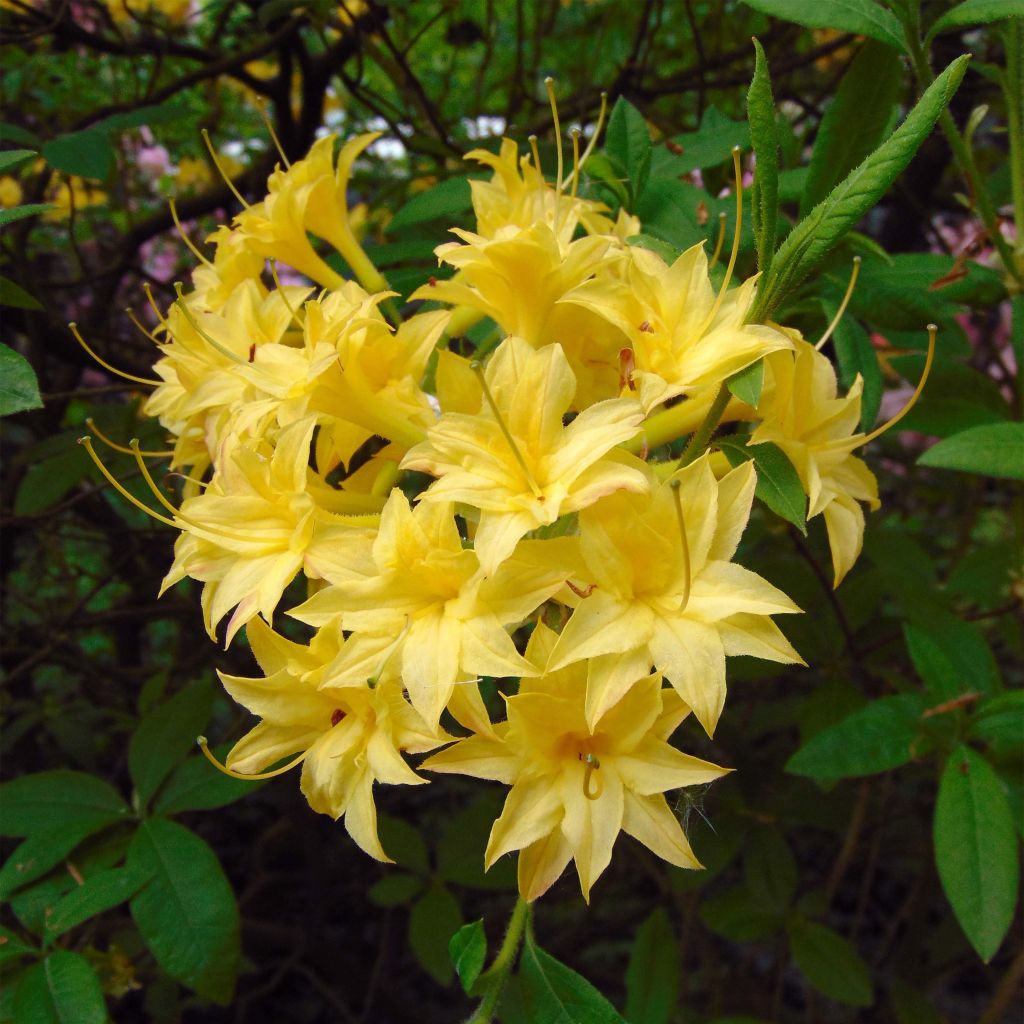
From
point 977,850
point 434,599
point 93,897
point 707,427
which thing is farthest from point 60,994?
point 977,850

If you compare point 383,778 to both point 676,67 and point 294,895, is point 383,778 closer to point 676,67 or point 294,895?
point 294,895

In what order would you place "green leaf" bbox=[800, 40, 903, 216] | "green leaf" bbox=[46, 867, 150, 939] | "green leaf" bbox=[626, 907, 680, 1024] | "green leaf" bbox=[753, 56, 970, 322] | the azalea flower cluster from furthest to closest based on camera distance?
"green leaf" bbox=[626, 907, 680, 1024], "green leaf" bbox=[46, 867, 150, 939], "green leaf" bbox=[800, 40, 903, 216], the azalea flower cluster, "green leaf" bbox=[753, 56, 970, 322]

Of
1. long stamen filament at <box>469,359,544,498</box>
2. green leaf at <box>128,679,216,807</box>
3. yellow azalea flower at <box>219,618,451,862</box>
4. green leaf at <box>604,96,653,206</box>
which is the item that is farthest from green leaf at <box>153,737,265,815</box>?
green leaf at <box>604,96,653,206</box>

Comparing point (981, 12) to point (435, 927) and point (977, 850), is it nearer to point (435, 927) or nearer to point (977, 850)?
point (977, 850)

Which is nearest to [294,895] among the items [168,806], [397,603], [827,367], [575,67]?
[168,806]

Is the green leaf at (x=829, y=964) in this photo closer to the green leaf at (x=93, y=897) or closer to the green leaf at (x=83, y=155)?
the green leaf at (x=93, y=897)

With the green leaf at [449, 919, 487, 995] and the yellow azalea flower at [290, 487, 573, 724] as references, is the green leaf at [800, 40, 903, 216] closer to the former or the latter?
the yellow azalea flower at [290, 487, 573, 724]
